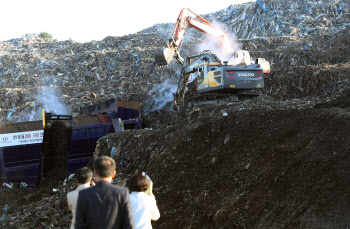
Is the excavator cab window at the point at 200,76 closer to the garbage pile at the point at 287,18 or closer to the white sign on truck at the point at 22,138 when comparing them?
the white sign on truck at the point at 22,138

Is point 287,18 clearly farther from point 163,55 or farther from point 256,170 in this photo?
point 256,170

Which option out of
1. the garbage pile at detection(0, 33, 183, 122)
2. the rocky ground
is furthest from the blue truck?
the garbage pile at detection(0, 33, 183, 122)

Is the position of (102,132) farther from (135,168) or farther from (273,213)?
(273,213)

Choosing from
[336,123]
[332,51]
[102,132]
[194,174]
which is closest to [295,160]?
[336,123]

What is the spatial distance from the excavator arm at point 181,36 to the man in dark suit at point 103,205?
499 inches

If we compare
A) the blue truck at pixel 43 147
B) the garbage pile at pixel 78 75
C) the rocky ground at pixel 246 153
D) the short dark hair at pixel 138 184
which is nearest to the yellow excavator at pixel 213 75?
the rocky ground at pixel 246 153

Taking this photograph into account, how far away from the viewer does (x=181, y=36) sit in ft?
54.2

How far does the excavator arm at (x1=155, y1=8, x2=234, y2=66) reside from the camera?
15.3 meters

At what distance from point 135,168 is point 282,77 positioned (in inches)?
373

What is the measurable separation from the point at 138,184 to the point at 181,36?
14.2 m

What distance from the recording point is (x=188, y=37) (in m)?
25.9

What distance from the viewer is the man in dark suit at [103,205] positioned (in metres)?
2.62

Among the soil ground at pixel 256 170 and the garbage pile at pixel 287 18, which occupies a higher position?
the garbage pile at pixel 287 18

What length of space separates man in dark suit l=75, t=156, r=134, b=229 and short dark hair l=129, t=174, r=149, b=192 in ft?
0.80
